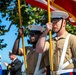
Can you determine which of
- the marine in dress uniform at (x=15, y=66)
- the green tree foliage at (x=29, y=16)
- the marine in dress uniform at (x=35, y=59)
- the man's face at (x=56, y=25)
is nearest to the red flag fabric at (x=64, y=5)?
the marine in dress uniform at (x=35, y=59)

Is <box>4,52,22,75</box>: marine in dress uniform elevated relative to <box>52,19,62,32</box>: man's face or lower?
lower

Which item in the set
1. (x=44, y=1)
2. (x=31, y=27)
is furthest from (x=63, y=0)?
(x=31, y=27)

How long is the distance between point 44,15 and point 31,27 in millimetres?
7740

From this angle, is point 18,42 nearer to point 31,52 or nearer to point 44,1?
point 31,52

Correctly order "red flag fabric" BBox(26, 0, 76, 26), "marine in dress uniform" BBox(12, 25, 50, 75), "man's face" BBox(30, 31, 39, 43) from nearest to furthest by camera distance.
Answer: "marine in dress uniform" BBox(12, 25, 50, 75), "man's face" BBox(30, 31, 39, 43), "red flag fabric" BBox(26, 0, 76, 26)

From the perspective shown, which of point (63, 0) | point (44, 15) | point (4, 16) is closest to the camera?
point (63, 0)

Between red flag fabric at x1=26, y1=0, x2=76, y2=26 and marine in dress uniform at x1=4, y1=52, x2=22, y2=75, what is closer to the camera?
red flag fabric at x1=26, y1=0, x2=76, y2=26

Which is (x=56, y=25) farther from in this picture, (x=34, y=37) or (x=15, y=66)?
(x=15, y=66)

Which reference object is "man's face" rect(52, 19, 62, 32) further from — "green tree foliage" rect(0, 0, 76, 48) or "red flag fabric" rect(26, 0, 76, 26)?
"green tree foliage" rect(0, 0, 76, 48)

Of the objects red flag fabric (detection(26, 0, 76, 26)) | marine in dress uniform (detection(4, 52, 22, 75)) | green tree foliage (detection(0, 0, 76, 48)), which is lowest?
marine in dress uniform (detection(4, 52, 22, 75))

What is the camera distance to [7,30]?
16.3m

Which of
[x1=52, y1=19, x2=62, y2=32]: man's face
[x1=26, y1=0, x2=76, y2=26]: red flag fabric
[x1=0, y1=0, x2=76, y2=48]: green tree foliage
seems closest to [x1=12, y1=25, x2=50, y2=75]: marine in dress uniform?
[x1=52, y1=19, x2=62, y2=32]: man's face

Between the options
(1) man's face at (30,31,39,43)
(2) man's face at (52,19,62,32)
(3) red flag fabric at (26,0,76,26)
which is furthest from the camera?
(3) red flag fabric at (26,0,76,26)

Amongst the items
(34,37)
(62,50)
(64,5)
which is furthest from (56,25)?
(64,5)
